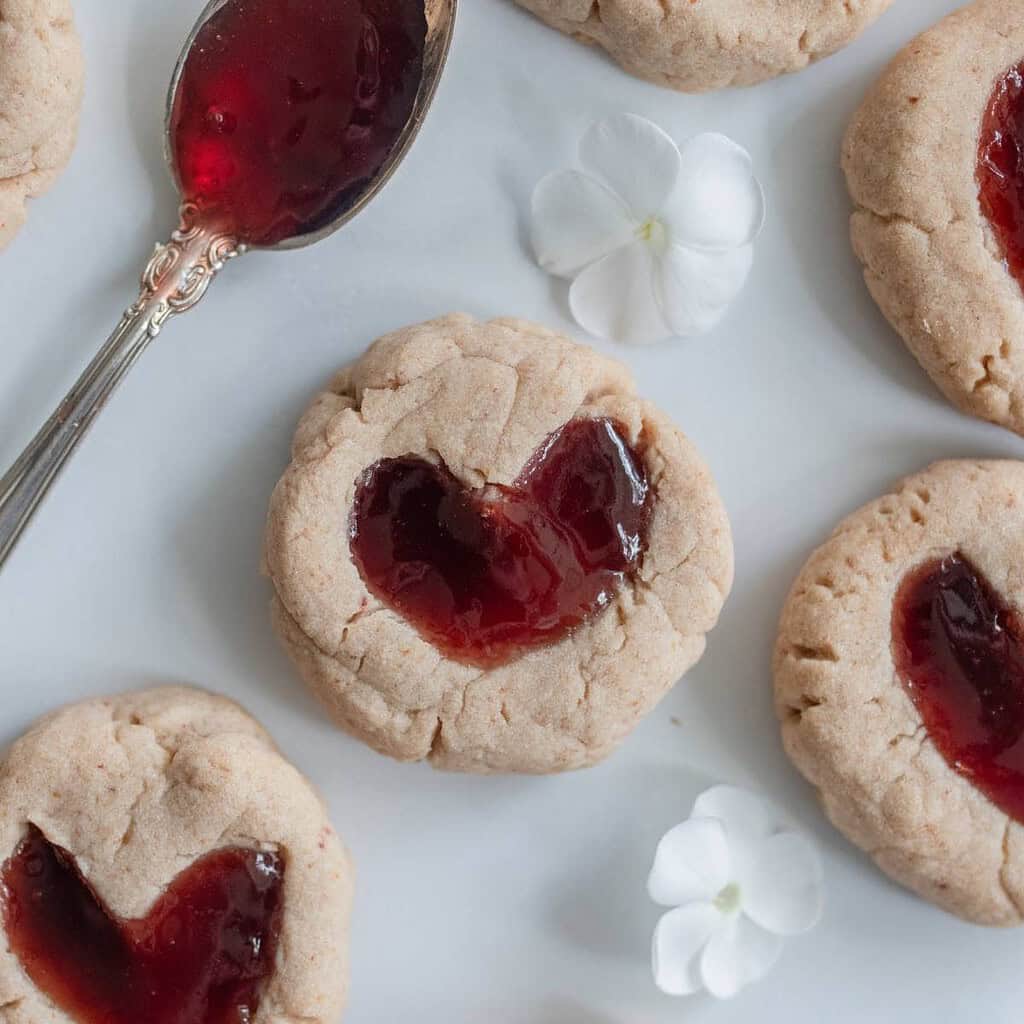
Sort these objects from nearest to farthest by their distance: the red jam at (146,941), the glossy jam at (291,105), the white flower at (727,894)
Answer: the red jam at (146,941) → the glossy jam at (291,105) → the white flower at (727,894)

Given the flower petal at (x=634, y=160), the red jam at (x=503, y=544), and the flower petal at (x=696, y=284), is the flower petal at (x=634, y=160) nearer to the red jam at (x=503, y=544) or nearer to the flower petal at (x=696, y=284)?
the flower petal at (x=696, y=284)

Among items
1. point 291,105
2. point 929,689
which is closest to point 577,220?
point 291,105

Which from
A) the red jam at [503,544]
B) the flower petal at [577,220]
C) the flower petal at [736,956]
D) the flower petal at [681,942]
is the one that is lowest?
the flower petal at [736,956]

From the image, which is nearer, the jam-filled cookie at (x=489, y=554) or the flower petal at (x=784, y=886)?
the jam-filled cookie at (x=489, y=554)

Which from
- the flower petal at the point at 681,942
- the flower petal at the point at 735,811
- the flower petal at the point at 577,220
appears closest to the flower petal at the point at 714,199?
the flower petal at the point at 577,220

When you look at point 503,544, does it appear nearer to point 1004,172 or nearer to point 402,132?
point 402,132

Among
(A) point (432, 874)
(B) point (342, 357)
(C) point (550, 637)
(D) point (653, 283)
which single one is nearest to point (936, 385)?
(D) point (653, 283)
